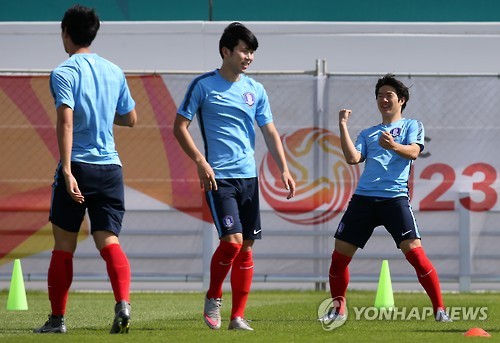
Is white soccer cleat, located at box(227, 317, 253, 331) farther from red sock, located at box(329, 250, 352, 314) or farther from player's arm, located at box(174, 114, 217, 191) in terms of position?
red sock, located at box(329, 250, 352, 314)

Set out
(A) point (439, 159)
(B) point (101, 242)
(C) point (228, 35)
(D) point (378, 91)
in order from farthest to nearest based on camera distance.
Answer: (A) point (439, 159) → (D) point (378, 91) → (C) point (228, 35) → (B) point (101, 242)

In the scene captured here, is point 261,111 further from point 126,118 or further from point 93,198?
point 93,198

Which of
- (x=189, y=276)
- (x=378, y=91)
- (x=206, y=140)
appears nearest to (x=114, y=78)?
(x=206, y=140)

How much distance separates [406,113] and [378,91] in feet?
14.1

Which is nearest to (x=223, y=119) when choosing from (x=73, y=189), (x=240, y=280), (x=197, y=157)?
(x=197, y=157)

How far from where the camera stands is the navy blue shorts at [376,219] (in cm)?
824

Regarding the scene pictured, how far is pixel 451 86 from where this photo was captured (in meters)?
12.8

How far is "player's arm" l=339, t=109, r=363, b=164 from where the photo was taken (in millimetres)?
8047

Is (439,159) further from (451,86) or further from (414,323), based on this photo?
(414,323)

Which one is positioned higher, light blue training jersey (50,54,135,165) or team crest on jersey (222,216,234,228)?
light blue training jersey (50,54,135,165)

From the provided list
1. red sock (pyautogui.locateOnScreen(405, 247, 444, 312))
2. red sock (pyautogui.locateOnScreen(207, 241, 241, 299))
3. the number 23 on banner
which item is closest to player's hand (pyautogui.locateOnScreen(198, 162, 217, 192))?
red sock (pyautogui.locateOnScreen(207, 241, 241, 299))

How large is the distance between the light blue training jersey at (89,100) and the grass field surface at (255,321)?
107 centimetres

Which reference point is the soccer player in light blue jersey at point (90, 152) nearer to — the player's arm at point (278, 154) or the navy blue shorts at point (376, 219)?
the player's arm at point (278, 154)
